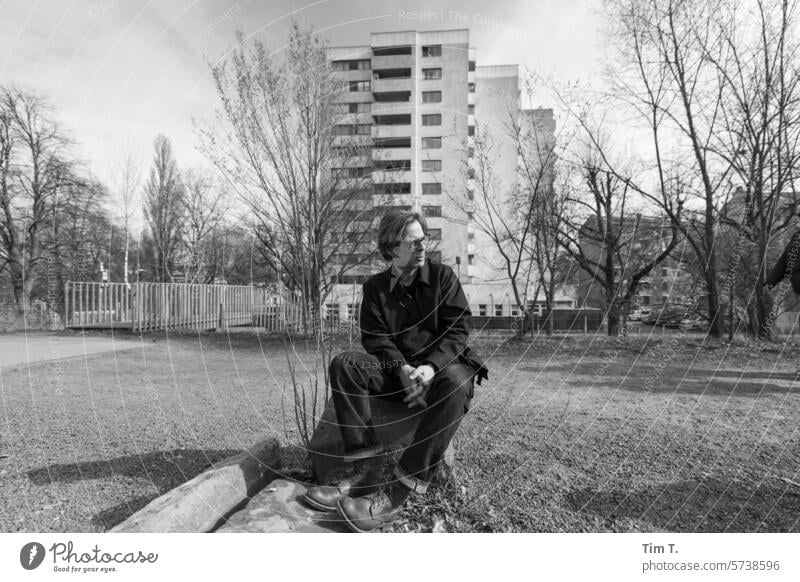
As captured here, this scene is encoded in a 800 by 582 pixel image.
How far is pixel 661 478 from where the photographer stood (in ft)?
7.63

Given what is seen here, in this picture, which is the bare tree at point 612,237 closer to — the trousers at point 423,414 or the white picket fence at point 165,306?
the trousers at point 423,414

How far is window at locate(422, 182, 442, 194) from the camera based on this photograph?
5.19 m

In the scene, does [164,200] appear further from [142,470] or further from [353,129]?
[353,129]

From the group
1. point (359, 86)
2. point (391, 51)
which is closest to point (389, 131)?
point (359, 86)

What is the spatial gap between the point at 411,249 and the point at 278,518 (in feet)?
4.43

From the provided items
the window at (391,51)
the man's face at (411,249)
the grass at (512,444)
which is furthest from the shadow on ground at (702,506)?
the window at (391,51)

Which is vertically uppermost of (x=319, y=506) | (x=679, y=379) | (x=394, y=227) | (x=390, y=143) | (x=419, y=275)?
(x=390, y=143)

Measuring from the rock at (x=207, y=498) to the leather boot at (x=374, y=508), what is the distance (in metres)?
0.49

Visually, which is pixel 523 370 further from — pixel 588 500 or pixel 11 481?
pixel 11 481

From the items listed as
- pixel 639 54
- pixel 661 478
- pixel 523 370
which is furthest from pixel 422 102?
pixel 523 370

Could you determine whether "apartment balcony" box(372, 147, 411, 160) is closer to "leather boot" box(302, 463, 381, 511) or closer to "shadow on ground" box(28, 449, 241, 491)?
"shadow on ground" box(28, 449, 241, 491)

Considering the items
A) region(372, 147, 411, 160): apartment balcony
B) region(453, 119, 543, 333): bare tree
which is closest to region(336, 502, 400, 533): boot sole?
region(453, 119, 543, 333): bare tree

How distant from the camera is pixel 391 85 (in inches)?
140
